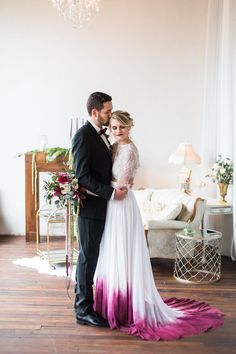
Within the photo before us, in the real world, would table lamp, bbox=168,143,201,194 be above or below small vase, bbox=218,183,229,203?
above

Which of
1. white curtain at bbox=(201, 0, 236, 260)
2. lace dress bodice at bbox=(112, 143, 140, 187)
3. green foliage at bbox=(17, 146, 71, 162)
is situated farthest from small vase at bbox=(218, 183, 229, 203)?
lace dress bodice at bbox=(112, 143, 140, 187)

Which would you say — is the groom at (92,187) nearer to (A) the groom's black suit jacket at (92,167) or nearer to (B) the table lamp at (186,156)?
(A) the groom's black suit jacket at (92,167)

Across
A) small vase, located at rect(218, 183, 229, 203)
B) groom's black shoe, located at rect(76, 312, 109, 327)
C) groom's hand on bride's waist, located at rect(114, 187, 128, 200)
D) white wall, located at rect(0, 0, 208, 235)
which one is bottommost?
groom's black shoe, located at rect(76, 312, 109, 327)

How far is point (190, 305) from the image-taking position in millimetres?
3533

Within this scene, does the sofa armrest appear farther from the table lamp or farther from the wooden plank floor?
the table lamp

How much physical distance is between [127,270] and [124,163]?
71 centimetres

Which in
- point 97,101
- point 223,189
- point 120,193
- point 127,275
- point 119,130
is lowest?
point 127,275

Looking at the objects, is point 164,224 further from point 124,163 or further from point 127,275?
point 124,163

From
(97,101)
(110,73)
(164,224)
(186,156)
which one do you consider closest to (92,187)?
(97,101)

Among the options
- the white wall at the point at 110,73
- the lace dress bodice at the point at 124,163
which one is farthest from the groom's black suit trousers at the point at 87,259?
the white wall at the point at 110,73

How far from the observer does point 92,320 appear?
315cm

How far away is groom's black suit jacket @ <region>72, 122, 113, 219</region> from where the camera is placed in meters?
3.04

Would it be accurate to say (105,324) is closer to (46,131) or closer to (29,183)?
(29,183)

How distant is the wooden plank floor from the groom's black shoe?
1.5 inches
